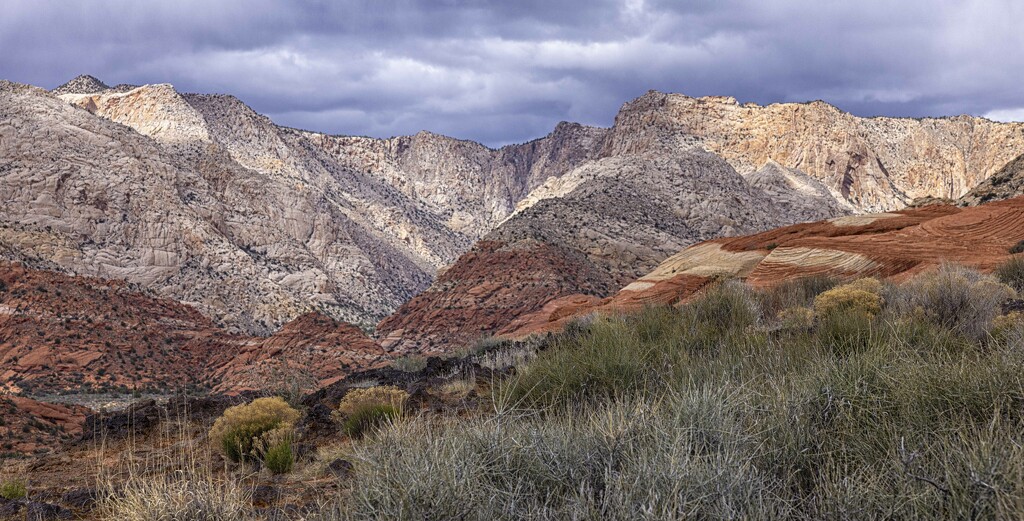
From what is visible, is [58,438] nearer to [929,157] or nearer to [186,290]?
[186,290]

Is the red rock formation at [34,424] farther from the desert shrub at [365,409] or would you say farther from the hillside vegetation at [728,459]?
the hillside vegetation at [728,459]

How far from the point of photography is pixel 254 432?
8.34 meters

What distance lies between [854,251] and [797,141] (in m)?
83.3

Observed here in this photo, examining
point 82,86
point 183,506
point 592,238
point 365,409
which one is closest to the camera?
point 183,506

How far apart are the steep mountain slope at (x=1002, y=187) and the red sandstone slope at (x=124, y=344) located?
34385 millimetres

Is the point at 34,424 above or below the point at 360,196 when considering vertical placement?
below

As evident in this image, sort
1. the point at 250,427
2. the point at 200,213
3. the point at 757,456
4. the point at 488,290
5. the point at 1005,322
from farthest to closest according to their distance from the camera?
1. the point at 200,213
2. the point at 488,290
3. the point at 250,427
4. the point at 1005,322
5. the point at 757,456

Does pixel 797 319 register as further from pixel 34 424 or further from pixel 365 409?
pixel 34 424

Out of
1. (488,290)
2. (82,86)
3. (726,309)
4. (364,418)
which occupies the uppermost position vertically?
(82,86)

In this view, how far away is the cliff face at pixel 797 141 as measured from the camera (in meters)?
93.3

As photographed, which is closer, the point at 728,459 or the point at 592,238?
the point at 728,459

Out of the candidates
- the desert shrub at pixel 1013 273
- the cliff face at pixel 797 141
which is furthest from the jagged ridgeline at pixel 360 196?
the desert shrub at pixel 1013 273

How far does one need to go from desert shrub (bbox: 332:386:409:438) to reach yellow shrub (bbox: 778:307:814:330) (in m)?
5.55

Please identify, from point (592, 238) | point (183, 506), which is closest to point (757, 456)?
point (183, 506)
